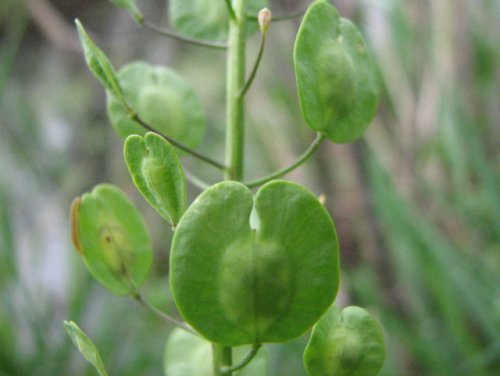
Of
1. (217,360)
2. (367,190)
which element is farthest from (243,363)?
(367,190)

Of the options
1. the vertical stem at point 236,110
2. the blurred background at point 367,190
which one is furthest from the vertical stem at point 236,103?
the blurred background at point 367,190

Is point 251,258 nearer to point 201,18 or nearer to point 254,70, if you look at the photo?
point 254,70

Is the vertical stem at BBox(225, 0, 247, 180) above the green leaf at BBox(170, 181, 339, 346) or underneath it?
above

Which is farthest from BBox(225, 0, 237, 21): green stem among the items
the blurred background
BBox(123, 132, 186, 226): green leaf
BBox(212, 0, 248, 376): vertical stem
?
the blurred background

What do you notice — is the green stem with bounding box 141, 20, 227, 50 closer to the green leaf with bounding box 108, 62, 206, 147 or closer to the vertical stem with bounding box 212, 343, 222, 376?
the green leaf with bounding box 108, 62, 206, 147

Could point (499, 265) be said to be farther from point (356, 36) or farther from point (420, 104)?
point (356, 36)

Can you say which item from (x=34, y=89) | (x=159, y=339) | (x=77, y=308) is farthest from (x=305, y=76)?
(x=34, y=89)
